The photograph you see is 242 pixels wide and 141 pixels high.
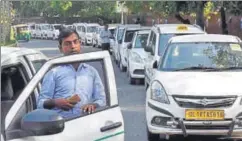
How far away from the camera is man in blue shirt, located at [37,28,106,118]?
15.0 ft

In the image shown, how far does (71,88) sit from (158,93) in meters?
4.47

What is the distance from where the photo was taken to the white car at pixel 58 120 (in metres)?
3.96

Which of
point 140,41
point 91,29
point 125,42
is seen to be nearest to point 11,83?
point 140,41

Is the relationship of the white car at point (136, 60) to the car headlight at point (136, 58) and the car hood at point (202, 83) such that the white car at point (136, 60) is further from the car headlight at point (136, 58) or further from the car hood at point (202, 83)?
the car hood at point (202, 83)

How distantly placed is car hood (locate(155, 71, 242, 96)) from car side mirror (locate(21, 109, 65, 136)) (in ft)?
16.2

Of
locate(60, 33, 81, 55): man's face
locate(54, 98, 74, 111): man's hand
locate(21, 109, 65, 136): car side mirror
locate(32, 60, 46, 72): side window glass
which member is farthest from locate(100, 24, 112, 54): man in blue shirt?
locate(21, 109, 65, 136): car side mirror

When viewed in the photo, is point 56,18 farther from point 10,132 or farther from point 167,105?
point 10,132

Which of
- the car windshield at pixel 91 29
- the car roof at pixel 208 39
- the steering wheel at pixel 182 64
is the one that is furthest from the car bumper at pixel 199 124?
the car windshield at pixel 91 29

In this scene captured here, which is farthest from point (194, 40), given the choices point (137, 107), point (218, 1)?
point (218, 1)

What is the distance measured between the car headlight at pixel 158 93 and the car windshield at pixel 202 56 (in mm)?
699

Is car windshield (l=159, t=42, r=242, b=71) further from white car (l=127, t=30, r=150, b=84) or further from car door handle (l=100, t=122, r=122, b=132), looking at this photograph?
white car (l=127, t=30, r=150, b=84)

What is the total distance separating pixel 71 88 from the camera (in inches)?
183

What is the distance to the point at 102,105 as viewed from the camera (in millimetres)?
4797

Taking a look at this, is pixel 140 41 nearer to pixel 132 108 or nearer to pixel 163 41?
pixel 163 41
